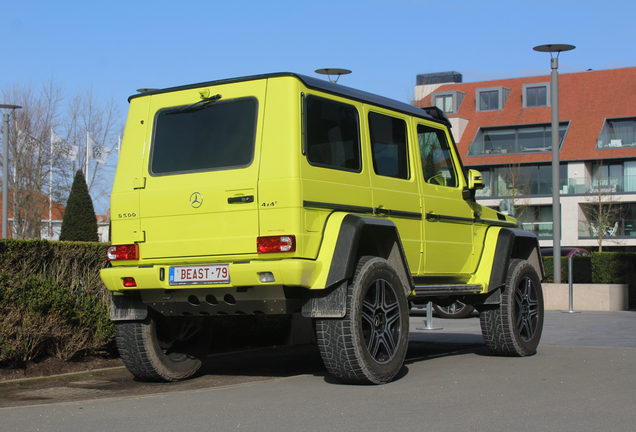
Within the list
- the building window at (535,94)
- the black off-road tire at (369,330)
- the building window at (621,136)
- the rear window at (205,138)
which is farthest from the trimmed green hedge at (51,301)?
the building window at (535,94)

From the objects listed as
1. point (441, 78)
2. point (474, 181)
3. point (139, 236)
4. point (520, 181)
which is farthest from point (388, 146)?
point (441, 78)

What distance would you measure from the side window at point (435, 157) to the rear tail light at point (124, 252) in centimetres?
293

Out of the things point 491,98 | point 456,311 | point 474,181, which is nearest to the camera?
point 474,181

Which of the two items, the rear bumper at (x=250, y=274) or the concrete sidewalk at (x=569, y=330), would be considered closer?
the rear bumper at (x=250, y=274)

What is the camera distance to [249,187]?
6.14m

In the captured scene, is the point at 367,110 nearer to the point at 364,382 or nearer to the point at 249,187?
the point at 249,187

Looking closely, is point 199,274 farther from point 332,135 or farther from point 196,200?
point 332,135

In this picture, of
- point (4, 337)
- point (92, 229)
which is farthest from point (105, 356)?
point (92, 229)

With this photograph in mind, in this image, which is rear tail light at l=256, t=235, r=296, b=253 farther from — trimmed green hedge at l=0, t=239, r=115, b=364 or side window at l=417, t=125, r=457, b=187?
trimmed green hedge at l=0, t=239, r=115, b=364

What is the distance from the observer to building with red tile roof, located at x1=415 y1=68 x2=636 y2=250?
166 feet

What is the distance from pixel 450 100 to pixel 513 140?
7.09 metres

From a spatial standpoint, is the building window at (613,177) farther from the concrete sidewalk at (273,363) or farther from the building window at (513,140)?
the concrete sidewalk at (273,363)

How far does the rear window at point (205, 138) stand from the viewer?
6.35 meters

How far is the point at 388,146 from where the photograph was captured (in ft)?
24.0
